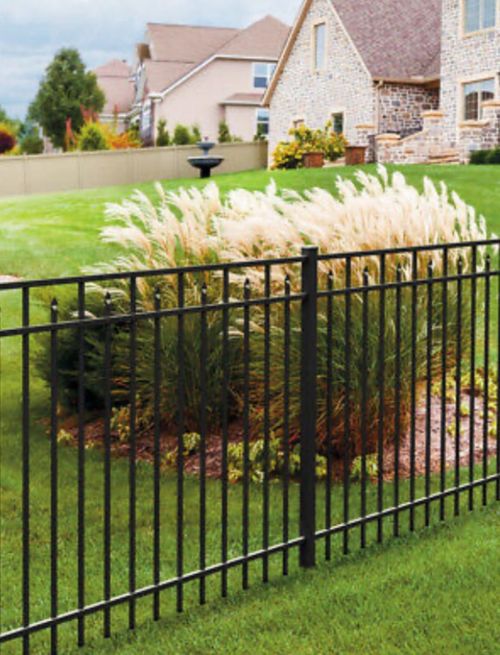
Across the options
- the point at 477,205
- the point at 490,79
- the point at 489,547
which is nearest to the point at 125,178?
the point at 490,79

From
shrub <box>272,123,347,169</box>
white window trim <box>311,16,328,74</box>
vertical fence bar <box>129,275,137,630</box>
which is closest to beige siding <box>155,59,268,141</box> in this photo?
white window trim <box>311,16,328,74</box>

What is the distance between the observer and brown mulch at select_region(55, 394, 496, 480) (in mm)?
7605

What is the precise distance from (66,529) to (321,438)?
1.79 m

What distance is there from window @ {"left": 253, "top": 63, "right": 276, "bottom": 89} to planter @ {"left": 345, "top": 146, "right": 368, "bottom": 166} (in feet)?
71.6

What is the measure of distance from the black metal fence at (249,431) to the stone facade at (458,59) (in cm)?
2323

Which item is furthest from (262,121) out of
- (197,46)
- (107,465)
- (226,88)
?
(107,465)

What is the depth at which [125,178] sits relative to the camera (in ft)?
121

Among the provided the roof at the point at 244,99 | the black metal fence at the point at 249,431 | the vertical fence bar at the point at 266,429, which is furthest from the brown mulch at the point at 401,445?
the roof at the point at 244,99

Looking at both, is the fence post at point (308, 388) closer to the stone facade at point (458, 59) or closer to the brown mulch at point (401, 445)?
the brown mulch at point (401, 445)

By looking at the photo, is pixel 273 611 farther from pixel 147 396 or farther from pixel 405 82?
pixel 405 82

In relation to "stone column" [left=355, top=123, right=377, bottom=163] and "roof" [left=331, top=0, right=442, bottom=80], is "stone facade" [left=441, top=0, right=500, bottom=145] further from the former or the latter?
"stone column" [left=355, top=123, right=377, bottom=163]

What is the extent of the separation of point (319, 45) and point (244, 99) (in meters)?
14.9

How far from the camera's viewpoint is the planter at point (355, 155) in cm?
3197

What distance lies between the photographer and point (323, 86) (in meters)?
37.1
